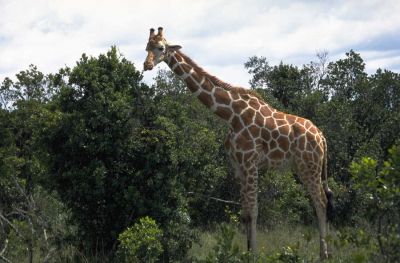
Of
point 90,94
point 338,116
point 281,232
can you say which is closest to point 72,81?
point 90,94

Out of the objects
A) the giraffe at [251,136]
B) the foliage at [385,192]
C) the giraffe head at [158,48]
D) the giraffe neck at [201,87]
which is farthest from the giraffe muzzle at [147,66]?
the foliage at [385,192]

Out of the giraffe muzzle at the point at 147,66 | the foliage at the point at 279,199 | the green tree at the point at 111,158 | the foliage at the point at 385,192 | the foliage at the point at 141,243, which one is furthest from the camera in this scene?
the foliage at the point at 279,199

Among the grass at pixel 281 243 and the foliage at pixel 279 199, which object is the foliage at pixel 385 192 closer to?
the grass at pixel 281 243

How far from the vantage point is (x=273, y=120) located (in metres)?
10.1

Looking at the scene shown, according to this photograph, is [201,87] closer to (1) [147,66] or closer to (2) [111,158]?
(1) [147,66]

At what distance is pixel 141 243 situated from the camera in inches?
323

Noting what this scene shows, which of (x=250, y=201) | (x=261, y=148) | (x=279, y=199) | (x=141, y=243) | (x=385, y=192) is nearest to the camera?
(x=385, y=192)

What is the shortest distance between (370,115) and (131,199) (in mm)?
10213

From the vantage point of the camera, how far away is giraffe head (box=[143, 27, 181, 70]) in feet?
31.8

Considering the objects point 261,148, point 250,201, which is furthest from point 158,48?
point 250,201

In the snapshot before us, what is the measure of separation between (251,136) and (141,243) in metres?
2.77

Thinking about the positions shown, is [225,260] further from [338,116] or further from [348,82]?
[348,82]

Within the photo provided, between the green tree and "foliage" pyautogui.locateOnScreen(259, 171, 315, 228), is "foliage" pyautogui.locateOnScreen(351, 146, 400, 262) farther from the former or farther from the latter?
"foliage" pyautogui.locateOnScreen(259, 171, 315, 228)

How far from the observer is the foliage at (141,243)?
8.20 m
